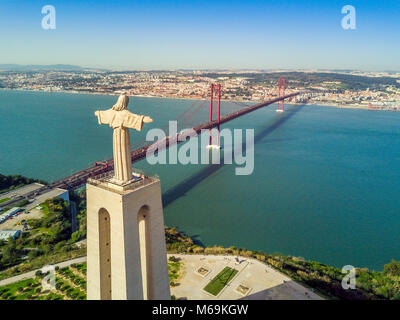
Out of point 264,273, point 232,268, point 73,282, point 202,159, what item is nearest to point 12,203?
point 73,282

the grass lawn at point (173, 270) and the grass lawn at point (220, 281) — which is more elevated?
the grass lawn at point (173, 270)

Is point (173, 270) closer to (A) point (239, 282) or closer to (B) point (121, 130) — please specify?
(A) point (239, 282)

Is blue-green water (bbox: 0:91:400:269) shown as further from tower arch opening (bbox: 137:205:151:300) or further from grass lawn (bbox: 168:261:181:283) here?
tower arch opening (bbox: 137:205:151:300)

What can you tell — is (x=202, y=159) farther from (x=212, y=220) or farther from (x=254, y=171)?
(x=212, y=220)

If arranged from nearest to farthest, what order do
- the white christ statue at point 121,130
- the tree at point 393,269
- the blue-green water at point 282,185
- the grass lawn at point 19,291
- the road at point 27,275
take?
the white christ statue at point 121,130 < the grass lawn at point 19,291 < the road at point 27,275 < the tree at point 393,269 < the blue-green water at point 282,185

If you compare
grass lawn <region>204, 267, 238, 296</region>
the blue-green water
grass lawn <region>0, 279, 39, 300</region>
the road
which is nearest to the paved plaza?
grass lawn <region>204, 267, 238, 296</region>

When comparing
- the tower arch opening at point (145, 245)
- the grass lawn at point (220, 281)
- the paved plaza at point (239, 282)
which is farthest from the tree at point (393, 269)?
the tower arch opening at point (145, 245)

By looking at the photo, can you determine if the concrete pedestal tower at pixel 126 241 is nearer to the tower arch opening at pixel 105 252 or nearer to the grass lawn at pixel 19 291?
the tower arch opening at pixel 105 252
